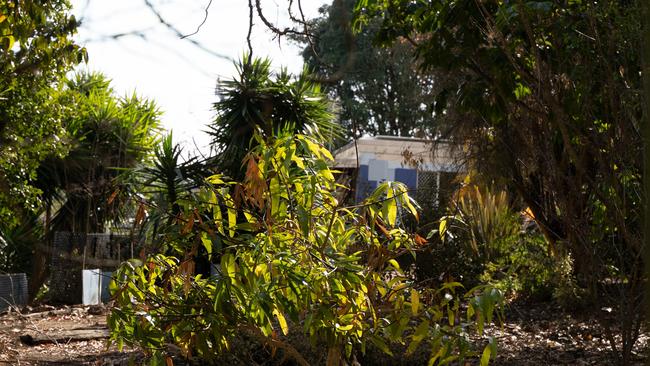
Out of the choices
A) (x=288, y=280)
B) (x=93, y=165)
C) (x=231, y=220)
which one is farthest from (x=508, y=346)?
(x=93, y=165)

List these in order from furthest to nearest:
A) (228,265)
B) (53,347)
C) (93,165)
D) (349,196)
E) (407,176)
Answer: (407,176), (93,165), (349,196), (53,347), (228,265)

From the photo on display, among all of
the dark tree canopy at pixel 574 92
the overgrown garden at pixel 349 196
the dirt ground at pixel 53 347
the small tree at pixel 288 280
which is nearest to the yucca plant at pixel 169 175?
the overgrown garden at pixel 349 196

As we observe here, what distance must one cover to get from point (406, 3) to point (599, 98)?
2879 millimetres

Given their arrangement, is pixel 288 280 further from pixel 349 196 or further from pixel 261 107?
pixel 261 107

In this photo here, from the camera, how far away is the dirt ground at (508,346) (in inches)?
274

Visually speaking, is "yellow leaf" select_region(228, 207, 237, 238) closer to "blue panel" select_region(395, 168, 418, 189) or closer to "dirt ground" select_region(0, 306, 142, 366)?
"dirt ground" select_region(0, 306, 142, 366)

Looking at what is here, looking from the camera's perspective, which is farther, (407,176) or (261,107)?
(407,176)

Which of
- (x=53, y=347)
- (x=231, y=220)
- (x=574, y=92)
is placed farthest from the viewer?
(x=53, y=347)

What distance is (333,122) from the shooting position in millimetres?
14492

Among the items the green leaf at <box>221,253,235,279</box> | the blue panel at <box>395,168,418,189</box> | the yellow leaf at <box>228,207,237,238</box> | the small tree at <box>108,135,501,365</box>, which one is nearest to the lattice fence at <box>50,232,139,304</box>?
the small tree at <box>108,135,501,365</box>

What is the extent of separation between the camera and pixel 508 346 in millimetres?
8000

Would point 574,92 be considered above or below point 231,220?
above

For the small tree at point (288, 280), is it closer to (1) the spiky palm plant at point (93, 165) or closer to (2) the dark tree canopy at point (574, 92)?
(2) the dark tree canopy at point (574, 92)

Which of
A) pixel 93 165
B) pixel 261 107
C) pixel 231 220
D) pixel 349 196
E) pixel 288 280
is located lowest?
pixel 288 280
